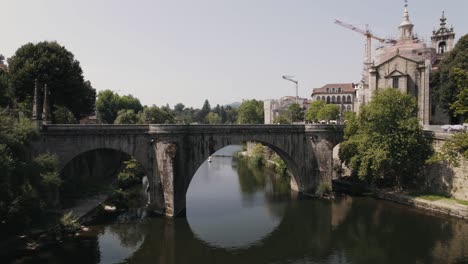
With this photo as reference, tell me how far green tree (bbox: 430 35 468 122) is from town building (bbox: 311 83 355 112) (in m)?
58.9

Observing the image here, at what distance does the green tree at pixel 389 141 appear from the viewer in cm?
4103

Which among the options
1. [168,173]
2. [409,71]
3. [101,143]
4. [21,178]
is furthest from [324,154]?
[21,178]

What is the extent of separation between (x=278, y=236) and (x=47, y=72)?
106ft

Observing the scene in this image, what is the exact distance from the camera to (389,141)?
135ft

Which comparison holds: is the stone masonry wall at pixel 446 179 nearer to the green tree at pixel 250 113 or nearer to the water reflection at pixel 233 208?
the water reflection at pixel 233 208

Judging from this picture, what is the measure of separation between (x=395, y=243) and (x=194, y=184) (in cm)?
3084

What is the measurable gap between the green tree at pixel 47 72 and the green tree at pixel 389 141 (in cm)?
3447

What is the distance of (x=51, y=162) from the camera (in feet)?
98.3

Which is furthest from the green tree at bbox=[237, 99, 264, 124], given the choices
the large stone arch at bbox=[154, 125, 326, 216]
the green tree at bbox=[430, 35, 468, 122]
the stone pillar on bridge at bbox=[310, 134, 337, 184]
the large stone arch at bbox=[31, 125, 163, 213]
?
the large stone arch at bbox=[31, 125, 163, 213]

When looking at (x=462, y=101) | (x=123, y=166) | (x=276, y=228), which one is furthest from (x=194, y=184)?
(x=462, y=101)

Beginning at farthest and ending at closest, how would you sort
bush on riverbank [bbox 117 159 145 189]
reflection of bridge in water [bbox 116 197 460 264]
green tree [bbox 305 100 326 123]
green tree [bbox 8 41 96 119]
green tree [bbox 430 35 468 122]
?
1. green tree [bbox 305 100 326 123]
2. green tree [bbox 430 35 468 122]
3. bush on riverbank [bbox 117 159 145 189]
4. green tree [bbox 8 41 96 119]
5. reflection of bridge in water [bbox 116 197 460 264]

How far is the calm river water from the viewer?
27.7 metres

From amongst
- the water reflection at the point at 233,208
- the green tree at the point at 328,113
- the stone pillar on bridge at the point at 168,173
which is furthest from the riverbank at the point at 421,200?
the green tree at the point at 328,113

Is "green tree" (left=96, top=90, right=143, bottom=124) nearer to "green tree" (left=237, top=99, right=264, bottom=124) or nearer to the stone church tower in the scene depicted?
"green tree" (left=237, top=99, right=264, bottom=124)
